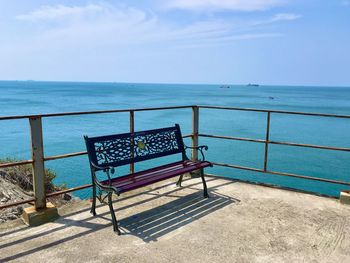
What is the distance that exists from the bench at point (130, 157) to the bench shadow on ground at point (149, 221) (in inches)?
7.3

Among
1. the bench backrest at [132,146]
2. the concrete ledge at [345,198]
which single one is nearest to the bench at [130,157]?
the bench backrest at [132,146]

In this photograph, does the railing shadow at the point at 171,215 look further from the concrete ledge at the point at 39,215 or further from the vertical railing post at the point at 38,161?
the vertical railing post at the point at 38,161

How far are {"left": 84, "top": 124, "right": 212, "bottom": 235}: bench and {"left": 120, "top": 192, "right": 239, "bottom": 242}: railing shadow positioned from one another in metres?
0.19

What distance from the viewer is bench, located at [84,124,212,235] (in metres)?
3.57

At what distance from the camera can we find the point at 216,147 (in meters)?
21.8

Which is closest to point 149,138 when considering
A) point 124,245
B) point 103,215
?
point 103,215

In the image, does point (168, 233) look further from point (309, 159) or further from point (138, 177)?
point (309, 159)

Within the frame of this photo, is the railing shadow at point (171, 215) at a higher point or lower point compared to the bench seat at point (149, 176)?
lower

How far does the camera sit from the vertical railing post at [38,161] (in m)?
3.50

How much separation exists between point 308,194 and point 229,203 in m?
1.27

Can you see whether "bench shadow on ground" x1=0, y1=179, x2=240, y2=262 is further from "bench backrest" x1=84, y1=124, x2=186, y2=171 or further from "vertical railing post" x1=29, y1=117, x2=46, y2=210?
"bench backrest" x1=84, y1=124, x2=186, y2=171

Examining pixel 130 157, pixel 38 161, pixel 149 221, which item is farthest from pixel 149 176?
pixel 38 161

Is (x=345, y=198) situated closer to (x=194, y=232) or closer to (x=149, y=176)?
(x=194, y=232)

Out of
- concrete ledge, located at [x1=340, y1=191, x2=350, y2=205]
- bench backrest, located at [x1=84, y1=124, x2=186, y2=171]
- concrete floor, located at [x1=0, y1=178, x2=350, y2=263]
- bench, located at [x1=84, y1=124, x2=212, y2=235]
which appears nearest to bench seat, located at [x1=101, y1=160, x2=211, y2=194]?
bench, located at [x1=84, y1=124, x2=212, y2=235]
